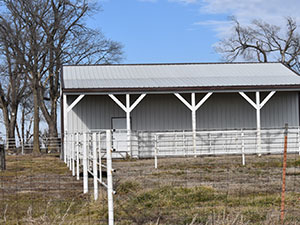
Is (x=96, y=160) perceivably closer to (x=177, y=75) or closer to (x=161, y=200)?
(x=161, y=200)

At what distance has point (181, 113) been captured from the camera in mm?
25984

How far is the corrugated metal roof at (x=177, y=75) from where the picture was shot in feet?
81.1

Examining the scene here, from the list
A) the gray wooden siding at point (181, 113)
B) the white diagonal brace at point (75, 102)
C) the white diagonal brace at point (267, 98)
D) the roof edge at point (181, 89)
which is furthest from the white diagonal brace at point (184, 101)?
the white diagonal brace at point (75, 102)

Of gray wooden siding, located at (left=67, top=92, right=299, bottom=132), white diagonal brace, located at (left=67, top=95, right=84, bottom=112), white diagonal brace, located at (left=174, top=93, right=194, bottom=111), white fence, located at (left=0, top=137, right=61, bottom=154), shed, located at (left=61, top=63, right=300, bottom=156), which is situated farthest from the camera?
white fence, located at (left=0, top=137, right=61, bottom=154)

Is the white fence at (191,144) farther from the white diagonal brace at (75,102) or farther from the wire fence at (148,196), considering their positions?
the wire fence at (148,196)

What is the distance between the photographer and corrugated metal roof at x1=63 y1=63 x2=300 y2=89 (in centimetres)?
2473

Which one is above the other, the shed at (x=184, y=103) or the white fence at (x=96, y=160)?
the shed at (x=184, y=103)

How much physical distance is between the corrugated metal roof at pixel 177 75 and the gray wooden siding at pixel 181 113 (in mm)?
854

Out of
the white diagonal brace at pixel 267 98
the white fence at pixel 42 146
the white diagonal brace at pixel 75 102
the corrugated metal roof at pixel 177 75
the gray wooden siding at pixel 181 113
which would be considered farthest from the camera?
the white fence at pixel 42 146

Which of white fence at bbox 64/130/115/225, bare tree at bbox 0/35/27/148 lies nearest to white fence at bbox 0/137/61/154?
bare tree at bbox 0/35/27/148

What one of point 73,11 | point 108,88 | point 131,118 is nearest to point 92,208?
point 108,88

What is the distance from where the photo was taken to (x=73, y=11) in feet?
131

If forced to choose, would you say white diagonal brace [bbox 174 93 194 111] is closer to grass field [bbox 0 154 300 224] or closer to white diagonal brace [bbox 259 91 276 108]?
white diagonal brace [bbox 259 91 276 108]

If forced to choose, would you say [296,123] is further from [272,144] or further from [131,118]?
[131,118]
